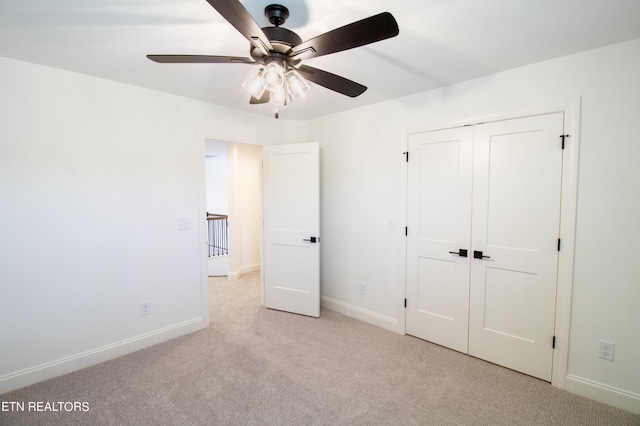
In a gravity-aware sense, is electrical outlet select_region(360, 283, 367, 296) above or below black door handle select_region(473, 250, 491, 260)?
below

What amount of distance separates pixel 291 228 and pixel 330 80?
213 centimetres

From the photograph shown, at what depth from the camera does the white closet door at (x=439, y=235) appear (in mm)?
2648

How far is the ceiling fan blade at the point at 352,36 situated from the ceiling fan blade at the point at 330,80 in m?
0.17

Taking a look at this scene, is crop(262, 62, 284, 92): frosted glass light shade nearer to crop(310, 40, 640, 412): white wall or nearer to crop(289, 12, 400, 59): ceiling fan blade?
crop(289, 12, 400, 59): ceiling fan blade

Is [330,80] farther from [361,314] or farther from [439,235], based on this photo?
[361,314]

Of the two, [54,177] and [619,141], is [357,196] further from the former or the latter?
[54,177]

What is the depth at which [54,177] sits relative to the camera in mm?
2318

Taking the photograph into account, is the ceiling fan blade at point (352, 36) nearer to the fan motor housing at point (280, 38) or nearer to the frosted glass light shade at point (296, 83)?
the fan motor housing at point (280, 38)

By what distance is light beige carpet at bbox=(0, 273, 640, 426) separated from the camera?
1.93 m

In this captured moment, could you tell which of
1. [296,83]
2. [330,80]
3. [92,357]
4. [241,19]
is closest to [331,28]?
[330,80]

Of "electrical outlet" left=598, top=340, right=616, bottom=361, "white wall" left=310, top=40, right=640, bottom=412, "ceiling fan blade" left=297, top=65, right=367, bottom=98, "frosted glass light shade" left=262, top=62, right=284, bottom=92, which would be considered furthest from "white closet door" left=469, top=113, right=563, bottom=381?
"frosted glass light shade" left=262, top=62, right=284, bottom=92

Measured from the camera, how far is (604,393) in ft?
6.76

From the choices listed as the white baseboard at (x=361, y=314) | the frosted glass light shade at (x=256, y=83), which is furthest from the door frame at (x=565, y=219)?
the frosted glass light shade at (x=256, y=83)

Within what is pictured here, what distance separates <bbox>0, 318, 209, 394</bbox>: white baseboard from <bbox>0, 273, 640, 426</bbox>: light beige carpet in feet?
0.20
